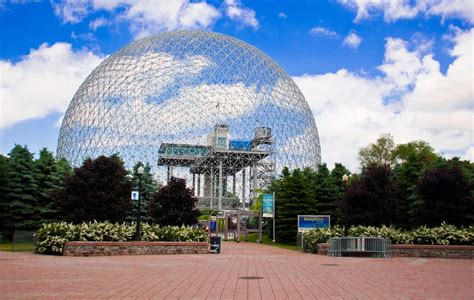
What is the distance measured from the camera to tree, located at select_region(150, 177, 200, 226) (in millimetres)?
37438

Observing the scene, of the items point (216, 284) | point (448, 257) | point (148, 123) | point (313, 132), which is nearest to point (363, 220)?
point (448, 257)

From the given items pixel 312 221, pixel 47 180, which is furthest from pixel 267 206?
pixel 47 180

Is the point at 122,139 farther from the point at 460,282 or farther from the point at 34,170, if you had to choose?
the point at 460,282

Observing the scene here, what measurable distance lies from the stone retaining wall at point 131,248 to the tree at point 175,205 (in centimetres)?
902

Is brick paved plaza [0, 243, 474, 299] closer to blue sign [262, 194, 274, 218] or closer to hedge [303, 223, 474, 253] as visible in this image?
hedge [303, 223, 474, 253]

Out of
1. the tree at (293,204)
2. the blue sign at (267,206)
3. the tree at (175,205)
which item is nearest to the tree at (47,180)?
the tree at (175,205)

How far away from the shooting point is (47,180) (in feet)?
142

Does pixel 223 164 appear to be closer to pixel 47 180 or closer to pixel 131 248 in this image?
pixel 47 180

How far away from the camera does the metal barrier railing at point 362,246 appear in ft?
86.2

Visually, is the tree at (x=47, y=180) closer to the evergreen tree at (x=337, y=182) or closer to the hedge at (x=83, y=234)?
the hedge at (x=83, y=234)

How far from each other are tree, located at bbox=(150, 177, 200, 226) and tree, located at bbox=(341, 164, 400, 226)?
37.6 ft

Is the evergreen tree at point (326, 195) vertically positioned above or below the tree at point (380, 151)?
below

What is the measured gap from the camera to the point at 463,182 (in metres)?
31.1

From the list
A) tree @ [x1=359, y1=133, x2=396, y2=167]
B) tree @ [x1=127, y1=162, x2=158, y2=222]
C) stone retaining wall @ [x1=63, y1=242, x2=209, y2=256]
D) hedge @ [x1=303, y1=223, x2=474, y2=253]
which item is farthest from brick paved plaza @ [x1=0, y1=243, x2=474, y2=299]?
tree @ [x1=359, y1=133, x2=396, y2=167]
